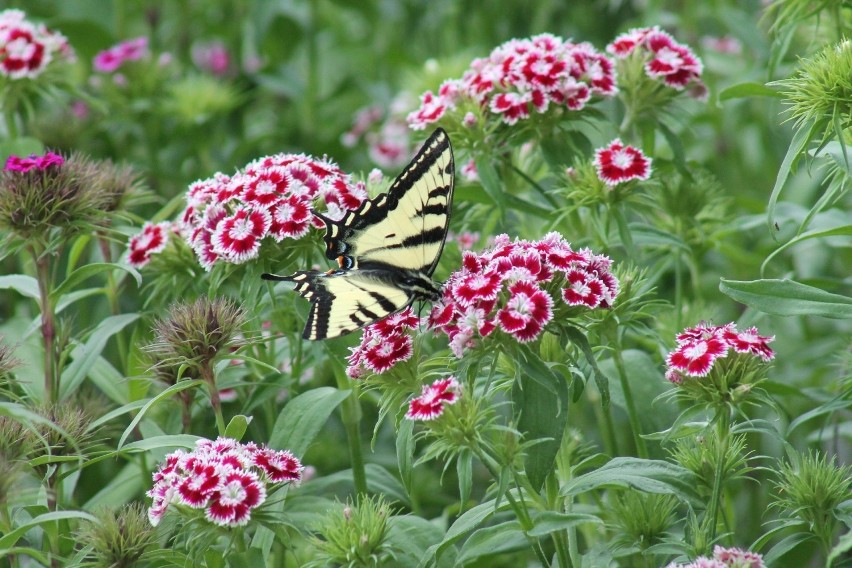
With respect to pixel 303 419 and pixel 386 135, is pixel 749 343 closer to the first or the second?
pixel 303 419

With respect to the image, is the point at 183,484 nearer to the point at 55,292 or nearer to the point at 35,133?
the point at 55,292

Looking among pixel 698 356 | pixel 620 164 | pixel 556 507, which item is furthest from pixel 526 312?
pixel 620 164

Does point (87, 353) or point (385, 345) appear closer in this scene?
point (385, 345)

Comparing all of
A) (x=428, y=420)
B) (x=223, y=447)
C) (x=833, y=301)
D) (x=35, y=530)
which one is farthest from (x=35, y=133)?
(x=833, y=301)

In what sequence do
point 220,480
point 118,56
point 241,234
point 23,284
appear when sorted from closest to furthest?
1. point 220,480
2. point 241,234
3. point 23,284
4. point 118,56

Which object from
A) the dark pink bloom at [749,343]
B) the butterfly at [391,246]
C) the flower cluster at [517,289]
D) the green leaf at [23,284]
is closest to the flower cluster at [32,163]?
the green leaf at [23,284]

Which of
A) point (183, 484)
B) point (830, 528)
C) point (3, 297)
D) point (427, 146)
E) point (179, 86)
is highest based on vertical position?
point (179, 86)

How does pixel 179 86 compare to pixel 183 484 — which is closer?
pixel 183 484

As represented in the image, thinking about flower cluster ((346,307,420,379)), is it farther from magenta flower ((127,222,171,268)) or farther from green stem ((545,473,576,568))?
magenta flower ((127,222,171,268))
